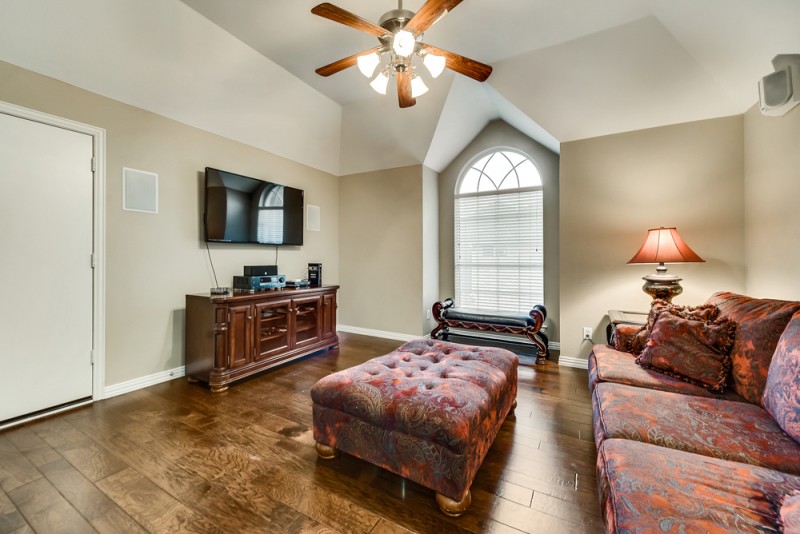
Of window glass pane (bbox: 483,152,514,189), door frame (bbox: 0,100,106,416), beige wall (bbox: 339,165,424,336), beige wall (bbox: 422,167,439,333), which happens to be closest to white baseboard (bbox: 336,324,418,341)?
beige wall (bbox: 339,165,424,336)

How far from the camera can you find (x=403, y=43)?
1999mm

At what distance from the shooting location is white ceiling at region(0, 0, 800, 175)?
218 cm

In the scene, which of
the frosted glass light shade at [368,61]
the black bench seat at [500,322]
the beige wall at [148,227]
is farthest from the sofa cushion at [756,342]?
the beige wall at [148,227]

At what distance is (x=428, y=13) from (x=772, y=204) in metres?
2.83

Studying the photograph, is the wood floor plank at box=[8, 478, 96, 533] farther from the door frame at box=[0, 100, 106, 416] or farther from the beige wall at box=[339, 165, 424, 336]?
the beige wall at box=[339, 165, 424, 336]

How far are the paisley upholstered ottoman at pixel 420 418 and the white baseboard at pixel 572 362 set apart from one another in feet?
5.80

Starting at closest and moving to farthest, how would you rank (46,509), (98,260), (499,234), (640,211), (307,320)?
(46,509) < (98,260) < (640,211) < (307,320) < (499,234)

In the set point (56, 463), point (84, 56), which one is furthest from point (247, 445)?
point (84, 56)

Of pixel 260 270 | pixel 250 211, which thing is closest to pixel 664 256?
pixel 260 270

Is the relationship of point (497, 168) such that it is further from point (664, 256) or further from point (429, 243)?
point (664, 256)

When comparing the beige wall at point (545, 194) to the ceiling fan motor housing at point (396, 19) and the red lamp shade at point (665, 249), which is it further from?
the ceiling fan motor housing at point (396, 19)

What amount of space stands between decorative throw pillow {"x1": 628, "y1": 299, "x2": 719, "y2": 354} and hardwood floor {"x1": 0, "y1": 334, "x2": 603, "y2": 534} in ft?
1.99

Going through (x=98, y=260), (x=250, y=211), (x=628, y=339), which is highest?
(x=250, y=211)

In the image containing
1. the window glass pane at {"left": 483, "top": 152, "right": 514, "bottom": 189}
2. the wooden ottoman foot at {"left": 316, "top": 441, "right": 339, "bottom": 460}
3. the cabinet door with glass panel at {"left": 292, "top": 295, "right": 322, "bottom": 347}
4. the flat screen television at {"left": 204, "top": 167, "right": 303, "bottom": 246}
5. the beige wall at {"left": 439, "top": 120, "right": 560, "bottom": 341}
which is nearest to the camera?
the wooden ottoman foot at {"left": 316, "top": 441, "right": 339, "bottom": 460}
